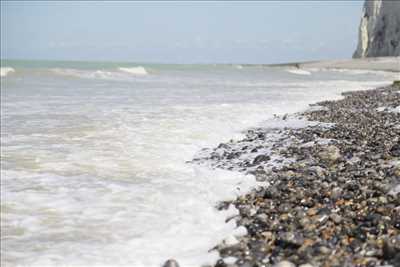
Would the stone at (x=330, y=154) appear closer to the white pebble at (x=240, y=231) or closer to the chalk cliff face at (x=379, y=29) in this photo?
the white pebble at (x=240, y=231)

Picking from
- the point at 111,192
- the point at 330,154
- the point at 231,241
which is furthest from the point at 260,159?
the point at 231,241

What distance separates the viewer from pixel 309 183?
6332mm

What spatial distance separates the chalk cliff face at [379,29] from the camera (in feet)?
299

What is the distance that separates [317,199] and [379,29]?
99.4 metres

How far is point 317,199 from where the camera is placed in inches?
221

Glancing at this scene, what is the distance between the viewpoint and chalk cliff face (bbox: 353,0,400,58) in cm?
9119

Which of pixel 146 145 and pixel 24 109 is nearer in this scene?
pixel 146 145

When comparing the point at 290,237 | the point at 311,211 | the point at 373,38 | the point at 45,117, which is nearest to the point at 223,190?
the point at 311,211

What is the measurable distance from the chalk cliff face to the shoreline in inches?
3544

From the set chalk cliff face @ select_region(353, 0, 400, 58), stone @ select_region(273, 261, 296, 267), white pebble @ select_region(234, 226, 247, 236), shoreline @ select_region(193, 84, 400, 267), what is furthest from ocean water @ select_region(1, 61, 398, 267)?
chalk cliff face @ select_region(353, 0, 400, 58)

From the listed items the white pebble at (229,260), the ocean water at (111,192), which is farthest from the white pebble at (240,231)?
the white pebble at (229,260)

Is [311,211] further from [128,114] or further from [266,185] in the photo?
[128,114]

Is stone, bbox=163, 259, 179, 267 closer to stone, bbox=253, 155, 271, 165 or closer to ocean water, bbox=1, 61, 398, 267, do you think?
ocean water, bbox=1, 61, 398, 267

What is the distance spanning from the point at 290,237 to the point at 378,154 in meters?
3.93
